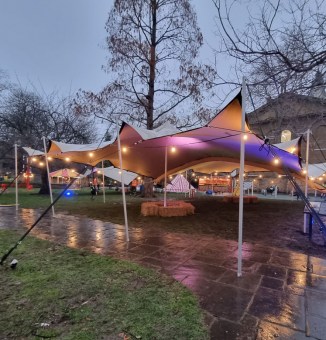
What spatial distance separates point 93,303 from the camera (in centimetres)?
250

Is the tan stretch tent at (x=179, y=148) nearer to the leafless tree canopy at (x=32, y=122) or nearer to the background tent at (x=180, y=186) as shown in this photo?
the background tent at (x=180, y=186)

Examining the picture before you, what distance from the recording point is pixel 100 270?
3.41m

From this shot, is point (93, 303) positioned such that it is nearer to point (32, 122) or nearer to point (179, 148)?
point (179, 148)

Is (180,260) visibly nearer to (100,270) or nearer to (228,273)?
(228,273)

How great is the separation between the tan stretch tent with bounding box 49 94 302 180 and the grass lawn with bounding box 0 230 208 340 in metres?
2.12

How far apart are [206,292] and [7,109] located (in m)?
18.7

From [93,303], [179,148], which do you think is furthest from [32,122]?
[93,303]

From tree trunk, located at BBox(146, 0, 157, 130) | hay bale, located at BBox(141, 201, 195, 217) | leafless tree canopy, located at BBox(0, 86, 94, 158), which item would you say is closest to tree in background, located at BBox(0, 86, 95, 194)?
leafless tree canopy, located at BBox(0, 86, 94, 158)

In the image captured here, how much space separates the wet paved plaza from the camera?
2.18 m

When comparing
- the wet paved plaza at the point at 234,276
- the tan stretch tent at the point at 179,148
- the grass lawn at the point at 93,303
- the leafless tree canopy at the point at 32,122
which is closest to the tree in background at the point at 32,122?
the leafless tree canopy at the point at 32,122

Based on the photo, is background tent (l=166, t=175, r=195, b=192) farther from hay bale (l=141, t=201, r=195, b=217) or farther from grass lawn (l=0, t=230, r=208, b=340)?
grass lawn (l=0, t=230, r=208, b=340)

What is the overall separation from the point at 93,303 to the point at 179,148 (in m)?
6.85

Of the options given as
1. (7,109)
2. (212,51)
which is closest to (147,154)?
(212,51)

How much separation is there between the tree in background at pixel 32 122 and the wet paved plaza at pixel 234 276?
39.5ft
